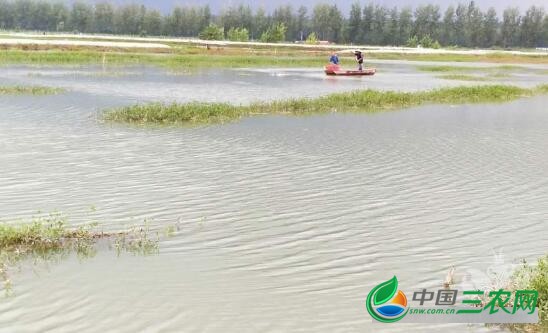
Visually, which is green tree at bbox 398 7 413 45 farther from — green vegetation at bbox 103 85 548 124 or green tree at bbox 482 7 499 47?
green vegetation at bbox 103 85 548 124

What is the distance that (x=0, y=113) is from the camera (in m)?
23.1

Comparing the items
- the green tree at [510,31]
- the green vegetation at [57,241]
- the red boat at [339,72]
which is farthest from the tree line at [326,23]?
the green vegetation at [57,241]

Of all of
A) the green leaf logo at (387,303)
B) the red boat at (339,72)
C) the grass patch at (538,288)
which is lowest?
the green leaf logo at (387,303)

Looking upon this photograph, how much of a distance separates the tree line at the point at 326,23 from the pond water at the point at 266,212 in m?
136

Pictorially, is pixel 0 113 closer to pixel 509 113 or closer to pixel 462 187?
pixel 462 187

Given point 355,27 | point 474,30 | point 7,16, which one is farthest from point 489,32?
point 7,16

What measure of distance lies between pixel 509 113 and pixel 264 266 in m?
25.0

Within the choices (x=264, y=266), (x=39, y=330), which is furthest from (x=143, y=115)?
(x=39, y=330)

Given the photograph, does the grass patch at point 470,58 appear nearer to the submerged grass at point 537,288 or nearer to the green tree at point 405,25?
the green tree at point 405,25

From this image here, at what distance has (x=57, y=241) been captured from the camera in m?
9.12

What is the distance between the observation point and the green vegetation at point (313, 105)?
75.3ft

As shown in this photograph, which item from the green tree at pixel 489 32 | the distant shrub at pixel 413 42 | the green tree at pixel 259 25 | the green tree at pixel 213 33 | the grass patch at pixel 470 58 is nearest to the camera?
the grass patch at pixel 470 58

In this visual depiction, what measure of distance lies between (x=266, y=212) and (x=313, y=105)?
17.2 metres

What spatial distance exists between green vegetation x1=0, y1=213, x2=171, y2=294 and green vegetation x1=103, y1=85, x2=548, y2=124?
1307 cm
